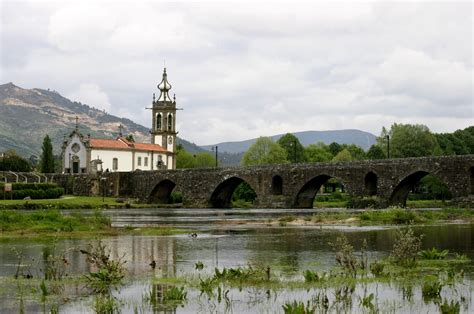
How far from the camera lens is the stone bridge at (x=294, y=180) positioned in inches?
3243

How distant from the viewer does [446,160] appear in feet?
270

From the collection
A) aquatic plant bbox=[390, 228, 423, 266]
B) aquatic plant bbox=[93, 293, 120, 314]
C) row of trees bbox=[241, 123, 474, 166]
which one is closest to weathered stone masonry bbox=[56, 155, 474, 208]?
row of trees bbox=[241, 123, 474, 166]

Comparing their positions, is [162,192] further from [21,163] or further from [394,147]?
[394,147]

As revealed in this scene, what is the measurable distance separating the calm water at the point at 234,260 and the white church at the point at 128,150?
70116 mm

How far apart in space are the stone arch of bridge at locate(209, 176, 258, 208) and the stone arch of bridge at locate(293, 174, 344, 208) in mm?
9485

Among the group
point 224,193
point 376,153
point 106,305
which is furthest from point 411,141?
point 106,305

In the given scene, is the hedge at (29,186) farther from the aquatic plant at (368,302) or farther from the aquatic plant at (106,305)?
the aquatic plant at (368,302)

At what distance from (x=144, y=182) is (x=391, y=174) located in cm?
3854

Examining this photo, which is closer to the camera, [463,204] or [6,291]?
[6,291]

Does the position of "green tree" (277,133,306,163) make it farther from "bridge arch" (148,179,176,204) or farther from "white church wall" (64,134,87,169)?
"white church wall" (64,134,87,169)

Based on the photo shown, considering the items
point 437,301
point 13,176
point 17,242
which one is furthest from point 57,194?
point 437,301

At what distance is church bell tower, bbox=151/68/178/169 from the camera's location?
449 ft

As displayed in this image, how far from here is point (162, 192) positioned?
378ft

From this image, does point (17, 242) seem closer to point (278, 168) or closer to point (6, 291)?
point (6, 291)
